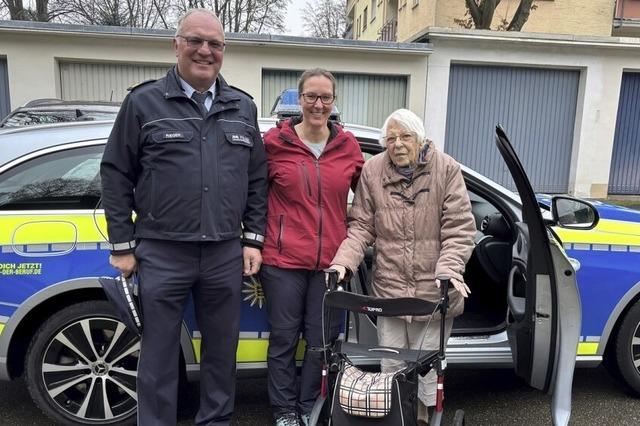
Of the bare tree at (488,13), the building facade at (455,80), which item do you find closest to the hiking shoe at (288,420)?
the building facade at (455,80)

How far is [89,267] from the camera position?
2.68 meters

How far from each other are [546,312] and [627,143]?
1082cm

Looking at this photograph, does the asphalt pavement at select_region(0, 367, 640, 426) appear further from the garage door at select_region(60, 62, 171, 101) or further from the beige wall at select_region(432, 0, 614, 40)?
the beige wall at select_region(432, 0, 614, 40)

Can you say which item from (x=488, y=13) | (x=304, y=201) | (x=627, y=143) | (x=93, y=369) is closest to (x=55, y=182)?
(x=93, y=369)

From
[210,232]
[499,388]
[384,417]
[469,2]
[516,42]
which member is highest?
[469,2]

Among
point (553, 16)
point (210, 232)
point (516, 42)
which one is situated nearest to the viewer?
point (210, 232)

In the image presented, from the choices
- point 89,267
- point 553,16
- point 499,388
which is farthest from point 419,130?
point 553,16

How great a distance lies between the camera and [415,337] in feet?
8.70

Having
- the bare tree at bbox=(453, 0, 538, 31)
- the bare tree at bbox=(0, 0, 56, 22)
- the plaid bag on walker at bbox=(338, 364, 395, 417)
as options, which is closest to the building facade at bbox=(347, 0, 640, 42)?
the bare tree at bbox=(453, 0, 538, 31)

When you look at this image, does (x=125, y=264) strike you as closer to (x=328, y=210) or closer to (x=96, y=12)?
(x=328, y=210)

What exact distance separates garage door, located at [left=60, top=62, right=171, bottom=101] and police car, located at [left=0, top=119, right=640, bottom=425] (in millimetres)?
8210

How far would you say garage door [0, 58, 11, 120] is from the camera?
10172 mm

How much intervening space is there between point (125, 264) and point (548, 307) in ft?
6.47

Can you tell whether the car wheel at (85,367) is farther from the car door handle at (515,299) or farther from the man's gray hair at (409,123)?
the car door handle at (515,299)
